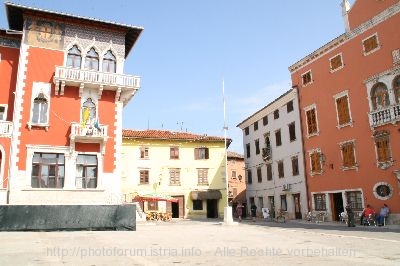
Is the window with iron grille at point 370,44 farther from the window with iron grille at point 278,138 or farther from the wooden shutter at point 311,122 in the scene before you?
the window with iron grille at point 278,138

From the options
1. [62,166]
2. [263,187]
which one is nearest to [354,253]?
[62,166]

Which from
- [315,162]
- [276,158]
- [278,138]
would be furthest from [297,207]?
[278,138]

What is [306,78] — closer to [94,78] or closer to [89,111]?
[94,78]

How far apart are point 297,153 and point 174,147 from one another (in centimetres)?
1677

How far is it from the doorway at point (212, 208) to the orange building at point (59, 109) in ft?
78.2

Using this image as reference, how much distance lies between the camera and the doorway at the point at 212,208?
45.2 m

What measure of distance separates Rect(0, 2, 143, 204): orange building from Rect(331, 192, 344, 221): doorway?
17.6m

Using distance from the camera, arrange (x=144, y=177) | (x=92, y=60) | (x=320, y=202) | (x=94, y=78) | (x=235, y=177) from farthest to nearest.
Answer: (x=235, y=177)
(x=144, y=177)
(x=320, y=202)
(x=92, y=60)
(x=94, y=78)

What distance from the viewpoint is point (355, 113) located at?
2720cm

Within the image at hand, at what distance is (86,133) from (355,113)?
64.5 ft

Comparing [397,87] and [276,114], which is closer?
[397,87]

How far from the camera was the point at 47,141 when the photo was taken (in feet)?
73.0

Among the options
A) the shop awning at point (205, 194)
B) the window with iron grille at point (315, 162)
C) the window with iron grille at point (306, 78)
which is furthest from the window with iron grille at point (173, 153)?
the window with iron grille at point (306, 78)

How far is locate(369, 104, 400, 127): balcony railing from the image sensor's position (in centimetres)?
2359
